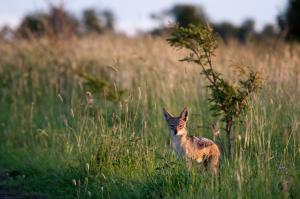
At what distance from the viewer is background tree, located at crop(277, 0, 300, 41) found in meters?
23.5

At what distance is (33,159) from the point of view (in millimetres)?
10008

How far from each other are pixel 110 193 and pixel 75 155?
160 cm

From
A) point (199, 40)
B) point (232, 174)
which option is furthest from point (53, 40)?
point (232, 174)

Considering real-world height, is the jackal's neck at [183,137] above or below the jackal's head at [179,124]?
below

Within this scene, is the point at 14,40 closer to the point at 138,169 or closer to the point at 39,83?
the point at 39,83

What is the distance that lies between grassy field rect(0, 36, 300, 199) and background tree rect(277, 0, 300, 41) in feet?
27.0

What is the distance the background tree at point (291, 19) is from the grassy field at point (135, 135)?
8.23 m

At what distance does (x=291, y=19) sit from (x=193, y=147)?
54.8 ft

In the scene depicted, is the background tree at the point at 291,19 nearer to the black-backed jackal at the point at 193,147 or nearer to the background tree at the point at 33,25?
the background tree at the point at 33,25

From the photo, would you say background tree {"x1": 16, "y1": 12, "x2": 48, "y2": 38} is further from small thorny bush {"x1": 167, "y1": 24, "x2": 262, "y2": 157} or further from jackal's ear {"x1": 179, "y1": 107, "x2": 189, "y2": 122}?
jackal's ear {"x1": 179, "y1": 107, "x2": 189, "y2": 122}

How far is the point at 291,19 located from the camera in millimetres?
23953

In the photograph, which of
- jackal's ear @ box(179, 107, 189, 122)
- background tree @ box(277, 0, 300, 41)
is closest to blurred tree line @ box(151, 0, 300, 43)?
background tree @ box(277, 0, 300, 41)

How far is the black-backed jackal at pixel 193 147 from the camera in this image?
8085 mm

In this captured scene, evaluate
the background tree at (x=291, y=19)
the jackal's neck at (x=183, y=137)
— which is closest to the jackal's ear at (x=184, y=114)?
the jackal's neck at (x=183, y=137)
